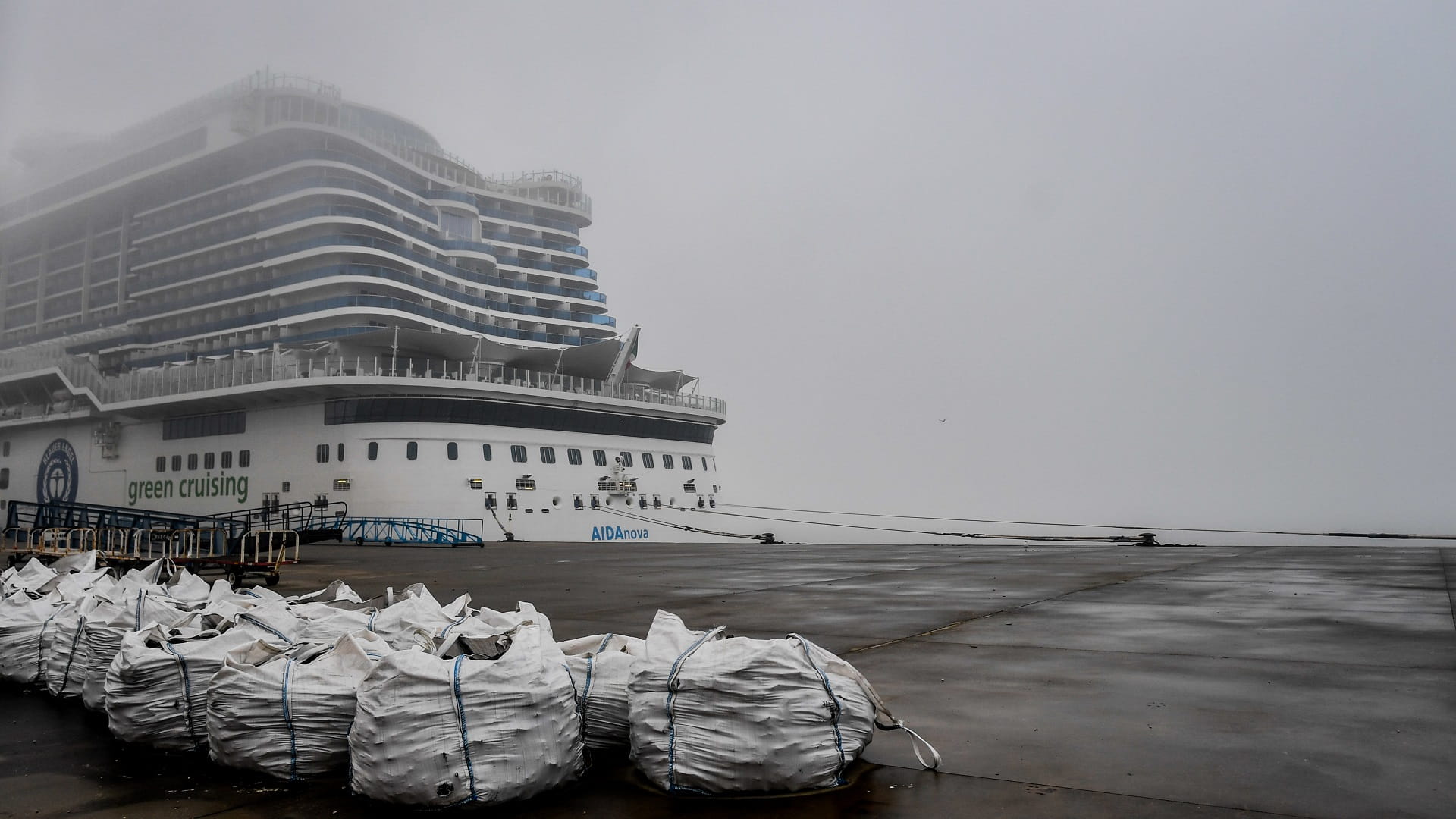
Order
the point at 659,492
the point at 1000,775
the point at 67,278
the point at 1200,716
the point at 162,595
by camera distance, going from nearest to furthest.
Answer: the point at 1000,775 < the point at 1200,716 < the point at 162,595 < the point at 659,492 < the point at 67,278

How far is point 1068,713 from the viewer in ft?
16.8

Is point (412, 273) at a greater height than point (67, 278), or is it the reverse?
point (67, 278)

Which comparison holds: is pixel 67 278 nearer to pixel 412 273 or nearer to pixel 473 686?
pixel 412 273

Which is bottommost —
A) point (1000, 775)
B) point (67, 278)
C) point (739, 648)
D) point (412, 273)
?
point (1000, 775)

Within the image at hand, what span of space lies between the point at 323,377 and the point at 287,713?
2911cm

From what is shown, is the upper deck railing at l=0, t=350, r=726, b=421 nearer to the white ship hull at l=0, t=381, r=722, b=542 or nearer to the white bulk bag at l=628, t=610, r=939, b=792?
the white ship hull at l=0, t=381, r=722, b=542

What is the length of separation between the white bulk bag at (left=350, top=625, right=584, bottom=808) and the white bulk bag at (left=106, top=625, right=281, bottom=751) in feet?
4.61

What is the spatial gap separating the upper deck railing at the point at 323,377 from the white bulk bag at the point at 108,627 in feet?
82.4

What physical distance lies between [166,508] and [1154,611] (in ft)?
130

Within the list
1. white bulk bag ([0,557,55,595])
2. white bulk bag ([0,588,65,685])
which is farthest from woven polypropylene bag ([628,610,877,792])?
white bulk bag ([0,557,55,595])

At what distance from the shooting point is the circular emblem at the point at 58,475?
1661 inches

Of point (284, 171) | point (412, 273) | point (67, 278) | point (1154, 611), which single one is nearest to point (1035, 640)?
point (1154, 611)

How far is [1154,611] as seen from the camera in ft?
31.3

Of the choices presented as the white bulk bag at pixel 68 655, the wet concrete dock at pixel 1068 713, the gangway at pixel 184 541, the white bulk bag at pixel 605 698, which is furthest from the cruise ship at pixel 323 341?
the white bulk bag at pixel 605 698
